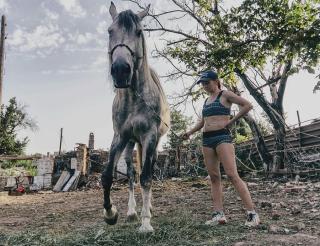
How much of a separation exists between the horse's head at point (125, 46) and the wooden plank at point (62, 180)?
1335cm

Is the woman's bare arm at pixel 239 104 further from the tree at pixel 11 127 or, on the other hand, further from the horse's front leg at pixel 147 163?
the tree at pixel 11 127

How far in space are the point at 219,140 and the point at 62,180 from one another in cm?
1384

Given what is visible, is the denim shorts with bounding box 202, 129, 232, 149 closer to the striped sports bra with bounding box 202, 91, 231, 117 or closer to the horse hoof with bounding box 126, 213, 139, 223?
the striped sports bra with bounding box 202, 91, 231, 117

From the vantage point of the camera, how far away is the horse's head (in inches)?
155

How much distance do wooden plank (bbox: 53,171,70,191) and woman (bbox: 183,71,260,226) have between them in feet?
43.0

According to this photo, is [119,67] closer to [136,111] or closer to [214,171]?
[136,111]

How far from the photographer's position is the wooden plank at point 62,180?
55.1 feet

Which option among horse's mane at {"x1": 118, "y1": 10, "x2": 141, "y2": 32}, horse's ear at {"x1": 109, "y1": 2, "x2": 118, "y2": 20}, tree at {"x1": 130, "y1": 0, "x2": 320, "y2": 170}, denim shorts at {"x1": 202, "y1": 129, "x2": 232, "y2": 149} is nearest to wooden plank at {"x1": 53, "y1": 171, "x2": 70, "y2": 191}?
tree at {"x1": 130, "y1": 0, "x2": 320, "y2": 170}

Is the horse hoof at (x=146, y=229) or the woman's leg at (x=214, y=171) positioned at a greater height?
the woman's leg at (x=214, y=171)

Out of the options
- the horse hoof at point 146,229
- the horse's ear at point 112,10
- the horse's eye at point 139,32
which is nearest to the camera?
the horse hoof at point 146,229

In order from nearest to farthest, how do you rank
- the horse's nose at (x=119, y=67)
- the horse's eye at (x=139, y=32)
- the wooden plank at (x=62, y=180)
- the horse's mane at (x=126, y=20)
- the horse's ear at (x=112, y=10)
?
the horse's nose at (x=119, y=67)
the horse's mane at (x=126, y=20)
the horse's eye at (x=139, y=32)
the horse's ear at (x=112, y=10)
the wooden plank at (x=62, y=180)

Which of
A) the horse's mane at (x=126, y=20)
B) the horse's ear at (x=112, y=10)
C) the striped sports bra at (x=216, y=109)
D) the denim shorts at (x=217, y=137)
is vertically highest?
the horse's ear at (x=112, y=10)

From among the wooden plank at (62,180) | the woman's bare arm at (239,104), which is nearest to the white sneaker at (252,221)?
the woman's bare arm at (239,104)

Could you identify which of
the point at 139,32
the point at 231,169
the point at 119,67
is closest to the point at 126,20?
the point at 139,32
